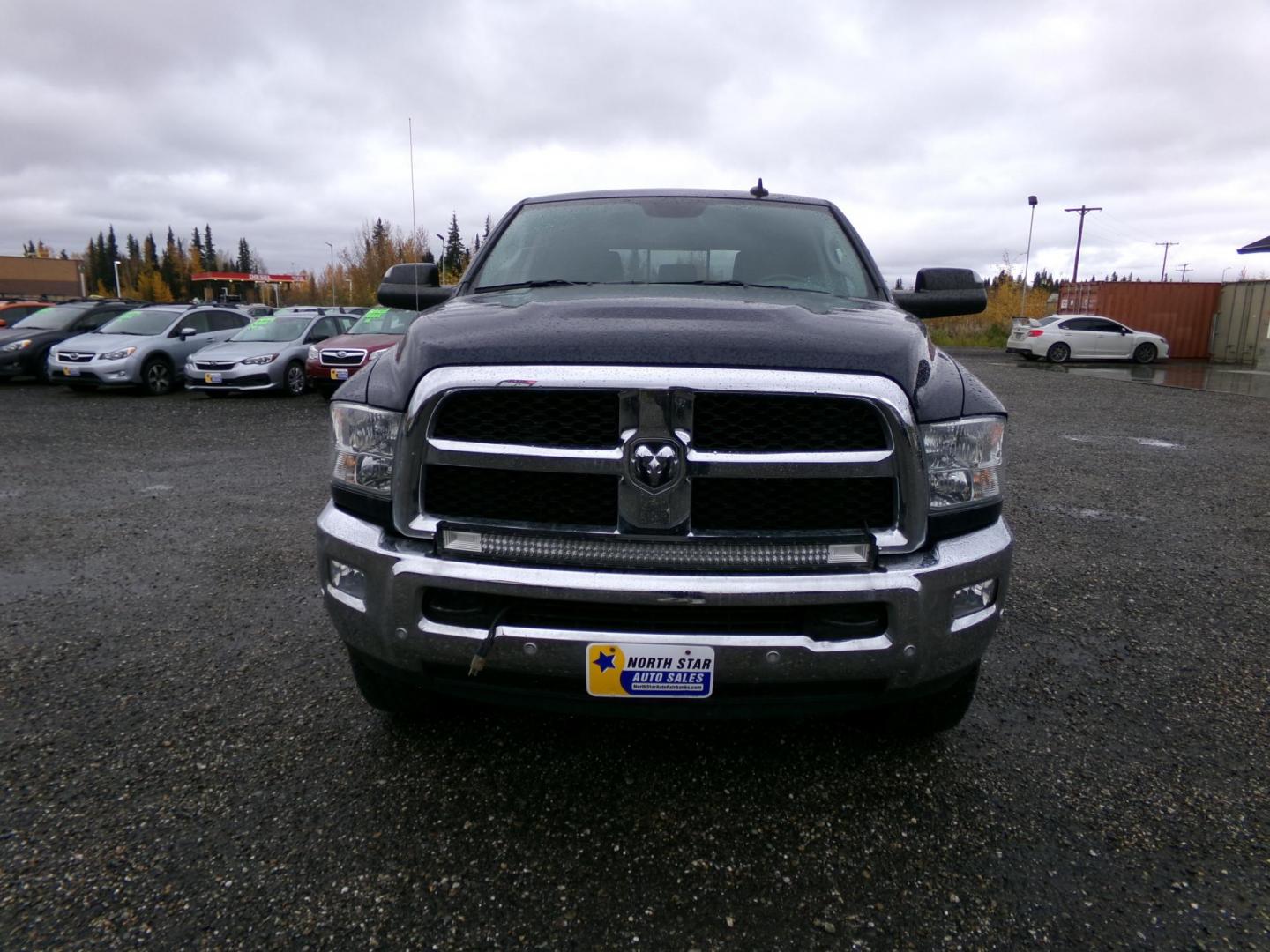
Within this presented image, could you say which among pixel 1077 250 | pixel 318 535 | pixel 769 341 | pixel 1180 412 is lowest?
pixel 1180 412

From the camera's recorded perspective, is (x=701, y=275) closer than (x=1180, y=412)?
Yes

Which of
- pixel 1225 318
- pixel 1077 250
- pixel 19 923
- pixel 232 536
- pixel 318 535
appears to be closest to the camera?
pixel 19 923

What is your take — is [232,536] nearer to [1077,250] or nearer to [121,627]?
[121,627]

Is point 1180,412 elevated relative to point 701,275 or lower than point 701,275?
lower

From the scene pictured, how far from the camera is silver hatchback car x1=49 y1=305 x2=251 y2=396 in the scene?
45.9 ft

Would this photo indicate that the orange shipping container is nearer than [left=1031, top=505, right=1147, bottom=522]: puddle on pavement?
No

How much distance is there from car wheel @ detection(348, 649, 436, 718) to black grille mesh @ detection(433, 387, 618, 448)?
0.89 m

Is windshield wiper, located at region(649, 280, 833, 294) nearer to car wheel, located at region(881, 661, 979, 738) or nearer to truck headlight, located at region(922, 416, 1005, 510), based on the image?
truck headlight, located at region(922, 416, 1005, 510)

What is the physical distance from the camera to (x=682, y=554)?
208 cm

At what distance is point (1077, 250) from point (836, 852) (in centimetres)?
6310

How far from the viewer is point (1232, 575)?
181 inches

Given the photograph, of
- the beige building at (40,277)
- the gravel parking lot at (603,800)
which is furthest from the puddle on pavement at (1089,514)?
the beige building at (40,277)

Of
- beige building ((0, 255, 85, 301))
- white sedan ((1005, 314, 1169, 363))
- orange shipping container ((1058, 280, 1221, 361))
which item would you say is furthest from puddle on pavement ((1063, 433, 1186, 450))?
beige building ((0, 255, 85, 301))

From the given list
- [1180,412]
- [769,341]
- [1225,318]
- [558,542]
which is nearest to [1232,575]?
[769,341]
